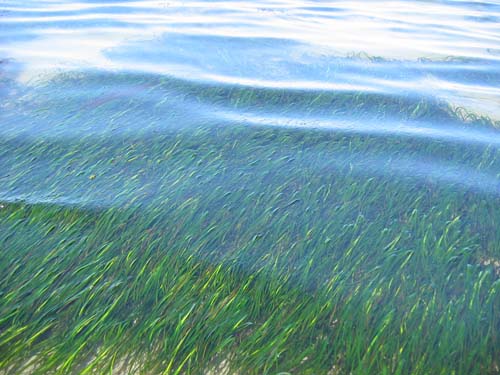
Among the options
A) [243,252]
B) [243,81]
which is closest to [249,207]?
[243,252]

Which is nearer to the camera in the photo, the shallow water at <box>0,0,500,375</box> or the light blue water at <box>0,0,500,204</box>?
the shallow water at <box>0,0,500,375</box>

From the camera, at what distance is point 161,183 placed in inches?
104

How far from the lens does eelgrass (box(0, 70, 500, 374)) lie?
1664 mm

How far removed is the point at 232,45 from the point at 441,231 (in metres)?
3.73

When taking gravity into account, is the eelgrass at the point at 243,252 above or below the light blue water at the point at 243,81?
below

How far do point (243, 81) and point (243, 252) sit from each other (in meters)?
2.45

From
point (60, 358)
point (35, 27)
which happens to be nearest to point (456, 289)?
point (60, 358)

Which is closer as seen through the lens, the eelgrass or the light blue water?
the eelgrass

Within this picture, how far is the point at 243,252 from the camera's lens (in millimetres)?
2148

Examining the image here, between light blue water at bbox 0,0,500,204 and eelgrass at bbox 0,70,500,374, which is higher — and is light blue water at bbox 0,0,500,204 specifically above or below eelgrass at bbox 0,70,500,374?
above

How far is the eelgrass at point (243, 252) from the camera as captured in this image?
166cm

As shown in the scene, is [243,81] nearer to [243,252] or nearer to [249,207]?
[249,207]

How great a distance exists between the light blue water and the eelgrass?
0.15 feet

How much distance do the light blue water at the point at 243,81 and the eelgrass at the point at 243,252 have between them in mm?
45
